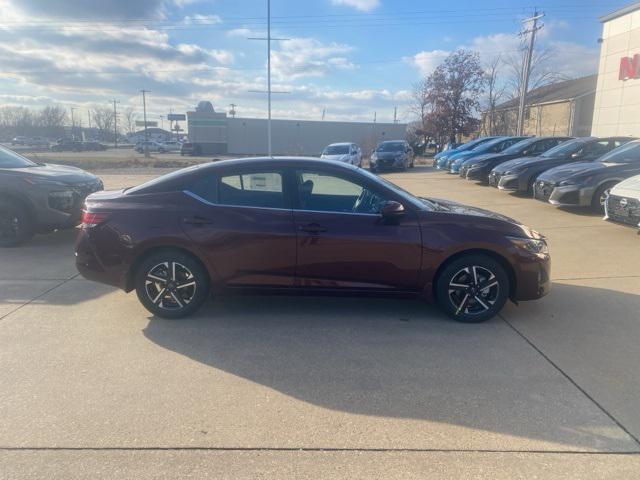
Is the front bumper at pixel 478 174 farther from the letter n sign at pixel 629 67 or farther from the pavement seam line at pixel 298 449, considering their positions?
the pavement seam line at pixel 298 449

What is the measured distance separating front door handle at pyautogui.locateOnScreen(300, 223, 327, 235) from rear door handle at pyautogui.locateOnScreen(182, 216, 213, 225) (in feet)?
2.95

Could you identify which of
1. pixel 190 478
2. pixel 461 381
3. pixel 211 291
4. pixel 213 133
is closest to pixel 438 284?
pixel 461 381

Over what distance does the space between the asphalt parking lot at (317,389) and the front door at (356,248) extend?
17.3 inches

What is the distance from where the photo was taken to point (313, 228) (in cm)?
441

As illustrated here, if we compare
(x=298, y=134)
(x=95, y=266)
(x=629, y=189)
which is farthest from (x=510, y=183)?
(x=298, y=134)

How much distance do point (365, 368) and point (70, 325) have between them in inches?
116

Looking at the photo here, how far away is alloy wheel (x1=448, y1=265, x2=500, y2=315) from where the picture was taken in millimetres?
4473

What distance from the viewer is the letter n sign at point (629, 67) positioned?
20.9 m

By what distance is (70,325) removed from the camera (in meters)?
4.52

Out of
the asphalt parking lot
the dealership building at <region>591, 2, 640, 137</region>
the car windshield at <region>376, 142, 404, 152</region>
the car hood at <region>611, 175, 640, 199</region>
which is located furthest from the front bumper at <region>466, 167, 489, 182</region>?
the asphalt parking lot

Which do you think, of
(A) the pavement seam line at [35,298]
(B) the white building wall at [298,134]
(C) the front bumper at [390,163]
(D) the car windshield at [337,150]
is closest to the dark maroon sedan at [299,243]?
(A) the pavement seam line at [35,298]

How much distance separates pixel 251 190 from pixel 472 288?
7.78 feet

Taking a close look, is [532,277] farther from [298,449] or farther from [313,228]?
[298,449]

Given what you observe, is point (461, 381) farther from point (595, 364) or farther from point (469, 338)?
point (595, 364)
